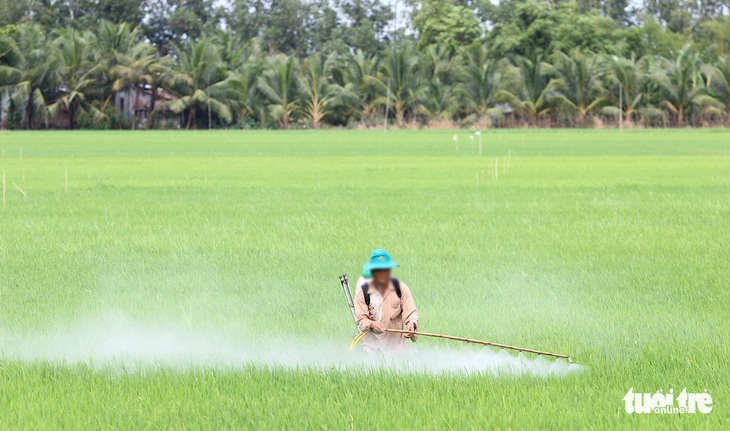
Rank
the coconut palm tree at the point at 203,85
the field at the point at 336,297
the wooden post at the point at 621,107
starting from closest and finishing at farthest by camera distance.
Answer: the field at the point at 336,297, the wooden post at the point at 621,107, the coconut palm tree at the point at 203,85

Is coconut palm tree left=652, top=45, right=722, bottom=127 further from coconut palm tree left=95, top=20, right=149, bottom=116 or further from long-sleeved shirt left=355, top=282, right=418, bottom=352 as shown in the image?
long-sleeved shirt left=355, top=282, right=418, bottom=352

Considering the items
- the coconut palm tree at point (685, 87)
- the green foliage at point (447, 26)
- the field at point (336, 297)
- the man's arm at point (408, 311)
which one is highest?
the green foliage at point (447, 26)

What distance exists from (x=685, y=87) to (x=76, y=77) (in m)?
34.7

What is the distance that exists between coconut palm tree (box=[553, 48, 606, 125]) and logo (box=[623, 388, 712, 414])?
56143 millimetres

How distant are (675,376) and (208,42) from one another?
58533 millimetres

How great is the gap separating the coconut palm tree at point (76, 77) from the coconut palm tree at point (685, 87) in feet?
104

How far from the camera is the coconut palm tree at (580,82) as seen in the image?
6003cm

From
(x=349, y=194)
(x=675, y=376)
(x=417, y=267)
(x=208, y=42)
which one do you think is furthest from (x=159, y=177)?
(x=208, y=42)

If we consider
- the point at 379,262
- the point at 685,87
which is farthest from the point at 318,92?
the point at 379,262

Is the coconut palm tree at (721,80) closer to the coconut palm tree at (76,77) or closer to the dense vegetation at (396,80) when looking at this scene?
the dense vegetation at (396,80)

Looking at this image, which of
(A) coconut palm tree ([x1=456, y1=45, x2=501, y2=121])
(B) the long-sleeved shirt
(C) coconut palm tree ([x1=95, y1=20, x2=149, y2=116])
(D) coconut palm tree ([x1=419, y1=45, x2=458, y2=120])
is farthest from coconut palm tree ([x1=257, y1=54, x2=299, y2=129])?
(B) the long-sleeved shirt

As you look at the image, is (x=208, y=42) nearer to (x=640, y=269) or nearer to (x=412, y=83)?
(x=412, y=83)

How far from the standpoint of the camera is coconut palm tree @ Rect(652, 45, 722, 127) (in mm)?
59406

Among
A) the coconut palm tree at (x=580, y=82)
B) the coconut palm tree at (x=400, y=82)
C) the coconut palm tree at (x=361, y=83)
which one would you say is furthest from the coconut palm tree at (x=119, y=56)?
the coconut palm tree at (x=580, y=82)
